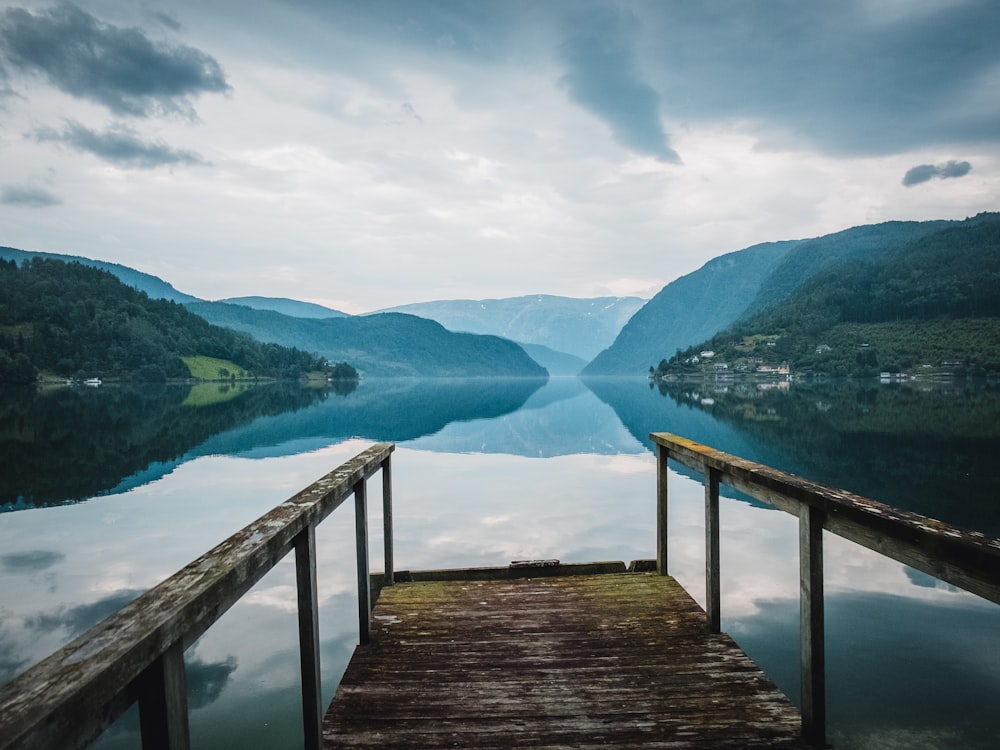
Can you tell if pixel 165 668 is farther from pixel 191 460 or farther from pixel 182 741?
pixel 191 460

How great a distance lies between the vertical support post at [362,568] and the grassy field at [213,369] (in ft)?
536

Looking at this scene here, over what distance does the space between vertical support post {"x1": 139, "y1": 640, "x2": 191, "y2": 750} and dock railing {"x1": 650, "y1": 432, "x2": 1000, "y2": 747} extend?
265 centimetres

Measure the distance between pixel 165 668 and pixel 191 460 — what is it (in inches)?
1229

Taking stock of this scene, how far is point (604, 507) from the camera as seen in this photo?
1870cm

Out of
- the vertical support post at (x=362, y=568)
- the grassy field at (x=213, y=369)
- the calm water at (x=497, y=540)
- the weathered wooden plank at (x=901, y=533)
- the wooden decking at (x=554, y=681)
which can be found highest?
the grassy field at (x=213, y=369)

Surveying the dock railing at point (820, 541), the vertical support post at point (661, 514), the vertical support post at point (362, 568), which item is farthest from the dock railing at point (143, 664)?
the vertical support post at point (661, 514)

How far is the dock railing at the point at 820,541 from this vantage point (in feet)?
7.73

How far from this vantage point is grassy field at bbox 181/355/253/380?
154375mm

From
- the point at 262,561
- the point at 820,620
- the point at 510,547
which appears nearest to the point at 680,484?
the point at 510,547

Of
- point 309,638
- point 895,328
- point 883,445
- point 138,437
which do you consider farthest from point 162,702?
point 895,328

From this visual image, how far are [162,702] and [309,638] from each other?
1680 mm

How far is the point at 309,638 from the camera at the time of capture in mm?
3520

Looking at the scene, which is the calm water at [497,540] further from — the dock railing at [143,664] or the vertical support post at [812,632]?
the dock railing at [143,664]

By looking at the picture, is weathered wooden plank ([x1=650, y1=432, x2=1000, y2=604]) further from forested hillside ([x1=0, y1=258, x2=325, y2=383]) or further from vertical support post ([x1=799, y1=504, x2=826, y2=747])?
forested hillside ([x1=0, y1=258, x2=325, y2=383])
